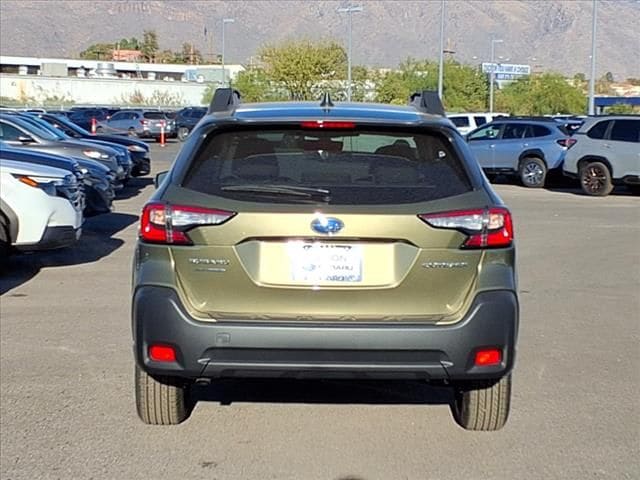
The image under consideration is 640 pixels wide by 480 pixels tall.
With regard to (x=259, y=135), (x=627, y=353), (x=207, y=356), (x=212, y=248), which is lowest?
(x=627, y=353)

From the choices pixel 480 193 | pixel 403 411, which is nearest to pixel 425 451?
pixel 403 411

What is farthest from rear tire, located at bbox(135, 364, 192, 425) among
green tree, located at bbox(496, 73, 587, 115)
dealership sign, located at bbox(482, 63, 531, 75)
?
dealership sign, located at bbox(482, 63, 531, 75)

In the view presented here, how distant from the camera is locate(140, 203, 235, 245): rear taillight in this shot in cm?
473

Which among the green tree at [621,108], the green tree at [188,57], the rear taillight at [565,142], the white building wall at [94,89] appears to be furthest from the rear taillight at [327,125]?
the green tree at [188,57]

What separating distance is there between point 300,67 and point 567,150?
33.3 metres

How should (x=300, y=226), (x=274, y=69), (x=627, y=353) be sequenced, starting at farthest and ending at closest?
(x=274, y=69) → (x=627, y=353) → (x=300, y=226)

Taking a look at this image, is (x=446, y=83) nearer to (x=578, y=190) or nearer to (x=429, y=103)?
(x=578, y=190)

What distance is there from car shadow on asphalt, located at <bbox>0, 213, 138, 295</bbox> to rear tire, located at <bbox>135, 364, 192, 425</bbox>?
190 inches

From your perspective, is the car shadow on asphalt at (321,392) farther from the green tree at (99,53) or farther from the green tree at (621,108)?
the green tree at (99,53)

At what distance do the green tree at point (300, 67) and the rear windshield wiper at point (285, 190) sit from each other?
48.1 m

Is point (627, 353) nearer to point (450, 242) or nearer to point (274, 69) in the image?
point (450, 242)

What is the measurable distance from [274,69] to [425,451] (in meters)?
51.7

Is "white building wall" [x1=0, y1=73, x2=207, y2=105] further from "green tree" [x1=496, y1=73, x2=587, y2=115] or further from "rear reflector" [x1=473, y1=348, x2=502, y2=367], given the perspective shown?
"rear reflector" [x1=473, y1=348, x2=502, y2=367]

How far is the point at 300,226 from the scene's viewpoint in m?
4.68
